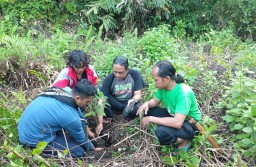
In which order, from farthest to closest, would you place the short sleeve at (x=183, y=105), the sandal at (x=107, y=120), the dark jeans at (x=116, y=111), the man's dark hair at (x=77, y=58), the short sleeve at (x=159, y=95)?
the sandal at (x=107, y=120)
the dark jeans at (x=116, y=111)
the man's dark hair at (x=77, y=58)
the short sleeve at (x=159, y=95)
the short sleeve at (x=183, y=105)

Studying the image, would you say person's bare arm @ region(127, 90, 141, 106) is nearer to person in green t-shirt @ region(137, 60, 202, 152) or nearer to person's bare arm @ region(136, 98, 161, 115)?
person's bare arm @ region(136, 98, 161, 115)

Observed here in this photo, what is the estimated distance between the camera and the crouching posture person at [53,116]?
3502 millimetres

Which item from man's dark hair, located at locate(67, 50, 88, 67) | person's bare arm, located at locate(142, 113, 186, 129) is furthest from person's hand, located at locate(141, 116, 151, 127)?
man's dark hair, located at locate(67, 50, 88, 67)

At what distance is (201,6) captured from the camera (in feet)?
30.8

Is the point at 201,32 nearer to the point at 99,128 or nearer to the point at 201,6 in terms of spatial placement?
the point at 201,6

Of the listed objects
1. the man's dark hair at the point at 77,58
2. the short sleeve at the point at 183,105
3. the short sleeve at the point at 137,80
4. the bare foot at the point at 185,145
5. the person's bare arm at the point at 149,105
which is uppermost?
the man's dark hair at the point at 77,58

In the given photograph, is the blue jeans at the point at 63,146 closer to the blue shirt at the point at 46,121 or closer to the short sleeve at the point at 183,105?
the blue shirt at the point at 46,121

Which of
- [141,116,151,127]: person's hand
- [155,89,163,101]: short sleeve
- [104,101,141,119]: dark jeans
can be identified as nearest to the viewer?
[141,116,151,127]: person's hand

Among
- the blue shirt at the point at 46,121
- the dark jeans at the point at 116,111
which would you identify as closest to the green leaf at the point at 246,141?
the dark jeans at the point at 116,111

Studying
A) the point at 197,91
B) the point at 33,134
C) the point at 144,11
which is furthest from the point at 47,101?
the point at 144,11

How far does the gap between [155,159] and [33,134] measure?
1415mm

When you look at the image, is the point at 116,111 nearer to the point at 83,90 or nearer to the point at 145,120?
the point at 145,120

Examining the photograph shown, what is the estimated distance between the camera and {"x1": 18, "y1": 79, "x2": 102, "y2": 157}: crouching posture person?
3.50 metres

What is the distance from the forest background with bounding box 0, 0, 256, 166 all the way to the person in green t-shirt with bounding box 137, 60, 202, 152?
0.18 m
